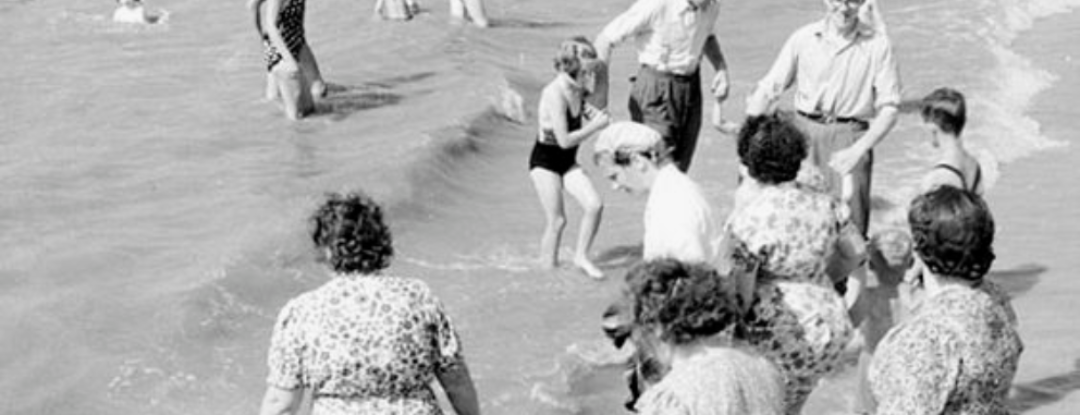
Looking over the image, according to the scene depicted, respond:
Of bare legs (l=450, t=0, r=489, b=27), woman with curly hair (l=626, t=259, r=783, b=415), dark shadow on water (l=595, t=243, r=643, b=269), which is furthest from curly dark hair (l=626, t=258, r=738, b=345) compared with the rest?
bare legs (l=450, t=0, r=489, b=27)

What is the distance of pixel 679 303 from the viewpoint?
514cm

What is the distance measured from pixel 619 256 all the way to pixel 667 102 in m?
1.86

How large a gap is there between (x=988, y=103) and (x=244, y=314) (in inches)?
357

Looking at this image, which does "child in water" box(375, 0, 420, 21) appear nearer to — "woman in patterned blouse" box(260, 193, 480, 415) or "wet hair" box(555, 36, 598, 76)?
"wet hair" box(555, 36, 598, 76)

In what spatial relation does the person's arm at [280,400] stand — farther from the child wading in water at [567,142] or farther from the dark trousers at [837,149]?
the child wading in water at [567,142]

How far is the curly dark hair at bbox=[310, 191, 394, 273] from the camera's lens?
19.3ft

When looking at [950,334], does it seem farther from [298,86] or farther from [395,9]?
[395,9]

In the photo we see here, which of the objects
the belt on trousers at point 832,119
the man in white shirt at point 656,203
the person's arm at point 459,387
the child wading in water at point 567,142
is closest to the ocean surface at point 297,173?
the child wading in water at point 567,142

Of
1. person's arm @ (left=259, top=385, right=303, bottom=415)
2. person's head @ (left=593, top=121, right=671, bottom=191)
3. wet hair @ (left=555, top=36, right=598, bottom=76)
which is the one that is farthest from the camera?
wet hair @ (left=555, top=36, right=598, bottom=76)

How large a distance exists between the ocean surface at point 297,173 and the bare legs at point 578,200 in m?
0.19

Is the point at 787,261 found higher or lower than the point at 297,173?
higher

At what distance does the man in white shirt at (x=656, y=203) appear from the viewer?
6.47 metres

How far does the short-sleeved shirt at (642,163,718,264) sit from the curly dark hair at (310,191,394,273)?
1016 millimetres

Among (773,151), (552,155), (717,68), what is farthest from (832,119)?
(773,151)
